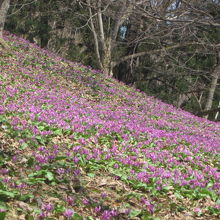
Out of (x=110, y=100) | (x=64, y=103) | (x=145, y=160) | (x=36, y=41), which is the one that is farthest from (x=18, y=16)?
(x=145, y=160)

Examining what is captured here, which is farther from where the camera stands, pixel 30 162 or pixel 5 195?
pixel 30 162

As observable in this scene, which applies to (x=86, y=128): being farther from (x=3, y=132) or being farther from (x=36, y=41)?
(x=36, y=41)

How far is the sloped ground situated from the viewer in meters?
4.34

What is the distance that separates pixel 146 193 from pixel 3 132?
10.2 feet

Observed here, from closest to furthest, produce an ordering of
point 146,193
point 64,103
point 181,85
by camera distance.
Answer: point 146,193 < point 64,103 < point 181,85

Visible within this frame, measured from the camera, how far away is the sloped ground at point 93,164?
4.34 metres

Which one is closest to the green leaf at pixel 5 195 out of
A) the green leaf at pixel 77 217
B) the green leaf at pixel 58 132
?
the green leaf at pixel 77 217

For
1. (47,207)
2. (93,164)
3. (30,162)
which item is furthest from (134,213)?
(93,164)

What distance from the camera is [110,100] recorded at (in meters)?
15.3

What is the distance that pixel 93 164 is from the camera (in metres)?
6.22

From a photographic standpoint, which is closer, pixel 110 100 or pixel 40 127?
pixel 40 127

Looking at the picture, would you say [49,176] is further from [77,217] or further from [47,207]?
[77,217]

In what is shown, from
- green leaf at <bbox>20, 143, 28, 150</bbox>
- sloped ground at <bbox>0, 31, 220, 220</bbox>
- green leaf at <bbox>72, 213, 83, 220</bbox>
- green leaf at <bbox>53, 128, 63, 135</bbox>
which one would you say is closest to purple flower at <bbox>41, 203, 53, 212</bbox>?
sloped ground at <bbox>0, 31, 220, 220</bbox>

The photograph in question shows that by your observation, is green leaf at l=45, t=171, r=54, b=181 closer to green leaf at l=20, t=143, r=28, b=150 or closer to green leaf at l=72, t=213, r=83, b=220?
green leaf at l=72, t=213, r=83, b=220
